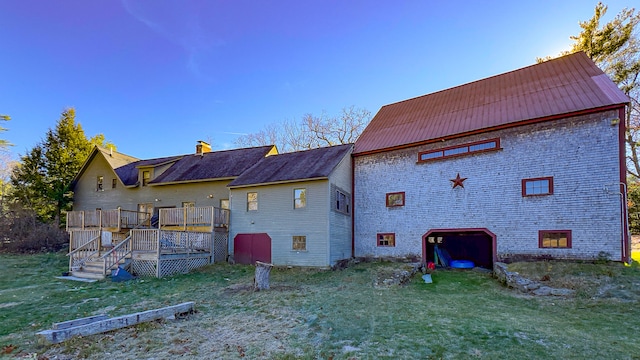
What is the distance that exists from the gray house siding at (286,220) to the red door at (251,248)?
0.82 feet

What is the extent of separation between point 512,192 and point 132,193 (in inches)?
908

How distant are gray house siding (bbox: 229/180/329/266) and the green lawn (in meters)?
2.20

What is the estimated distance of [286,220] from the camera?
1562 cm

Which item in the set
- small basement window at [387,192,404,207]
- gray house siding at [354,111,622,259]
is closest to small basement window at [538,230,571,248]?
gray house siding at [354,111,622,259]

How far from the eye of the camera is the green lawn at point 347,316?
5.05 m

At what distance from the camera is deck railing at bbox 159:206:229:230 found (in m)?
16.2

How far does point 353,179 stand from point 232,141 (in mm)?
26648

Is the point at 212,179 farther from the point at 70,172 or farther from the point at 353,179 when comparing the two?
the point at 70,172

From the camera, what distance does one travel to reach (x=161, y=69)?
21.0 m

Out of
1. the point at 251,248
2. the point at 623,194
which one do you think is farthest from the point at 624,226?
the point at 251,248

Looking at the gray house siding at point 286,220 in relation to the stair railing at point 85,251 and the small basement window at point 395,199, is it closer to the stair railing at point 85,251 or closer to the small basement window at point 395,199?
the small basement window at point 395,199

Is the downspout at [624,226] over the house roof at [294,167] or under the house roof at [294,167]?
under

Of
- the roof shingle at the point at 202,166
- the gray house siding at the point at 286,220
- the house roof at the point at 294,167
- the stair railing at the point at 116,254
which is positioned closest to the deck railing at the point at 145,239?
the stair railing at the point at 116,254

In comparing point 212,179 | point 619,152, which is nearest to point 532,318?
point 619,152
